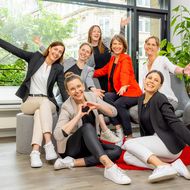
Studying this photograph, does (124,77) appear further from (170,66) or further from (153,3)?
(153,3)

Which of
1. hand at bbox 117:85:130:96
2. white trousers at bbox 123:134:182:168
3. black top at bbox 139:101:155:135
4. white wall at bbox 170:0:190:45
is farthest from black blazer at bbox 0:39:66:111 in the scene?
white wall at bbox 170:0:190:45

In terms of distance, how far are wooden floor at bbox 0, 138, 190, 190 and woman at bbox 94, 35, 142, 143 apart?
916 millimetres

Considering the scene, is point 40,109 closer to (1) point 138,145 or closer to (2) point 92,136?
(2) point 92,136

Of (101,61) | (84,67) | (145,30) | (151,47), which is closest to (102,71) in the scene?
(101,61)

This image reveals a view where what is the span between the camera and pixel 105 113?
278 centimetres

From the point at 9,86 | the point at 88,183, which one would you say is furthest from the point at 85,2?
the point at 88,183

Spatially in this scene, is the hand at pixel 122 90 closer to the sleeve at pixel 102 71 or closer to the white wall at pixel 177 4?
the sleeve at pixel 102 71

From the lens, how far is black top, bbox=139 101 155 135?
8.48ft

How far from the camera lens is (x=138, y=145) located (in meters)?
2.44

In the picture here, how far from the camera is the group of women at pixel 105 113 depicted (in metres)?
2.40

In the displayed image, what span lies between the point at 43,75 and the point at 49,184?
4.32 feet

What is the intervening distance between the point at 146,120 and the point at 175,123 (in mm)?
282

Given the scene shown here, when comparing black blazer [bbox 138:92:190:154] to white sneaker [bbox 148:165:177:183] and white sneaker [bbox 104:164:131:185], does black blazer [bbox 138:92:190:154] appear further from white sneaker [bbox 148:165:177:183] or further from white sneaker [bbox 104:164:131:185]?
white sneaker [bbox 104:164:131:185]

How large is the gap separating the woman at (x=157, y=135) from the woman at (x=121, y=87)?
Answer: 0.71 meters
